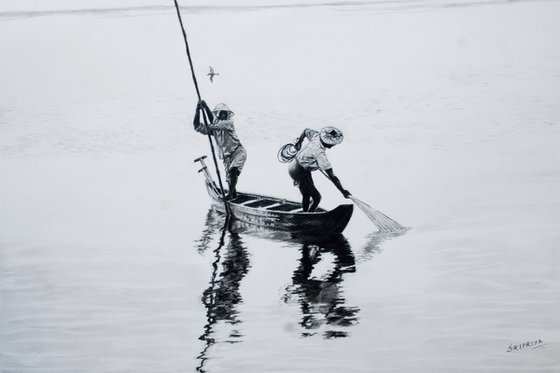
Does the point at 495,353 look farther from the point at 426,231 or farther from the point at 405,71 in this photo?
the point at 405,71

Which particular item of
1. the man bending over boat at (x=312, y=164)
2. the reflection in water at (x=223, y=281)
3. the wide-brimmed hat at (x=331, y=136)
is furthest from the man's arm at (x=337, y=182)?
the reflection in water at (x=223, y=281)

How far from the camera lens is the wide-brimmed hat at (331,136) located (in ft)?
10.2

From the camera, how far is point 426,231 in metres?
3.01

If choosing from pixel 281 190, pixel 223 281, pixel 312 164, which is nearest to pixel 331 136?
pixel 312 164

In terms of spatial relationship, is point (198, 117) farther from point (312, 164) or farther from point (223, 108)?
point (312, 164)

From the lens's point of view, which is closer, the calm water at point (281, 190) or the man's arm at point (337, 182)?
the calm water at point (281, 190)

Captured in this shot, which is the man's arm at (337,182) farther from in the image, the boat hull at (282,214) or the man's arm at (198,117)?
the man's arm at (198,117)

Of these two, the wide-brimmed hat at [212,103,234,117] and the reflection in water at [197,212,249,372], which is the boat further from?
the wide-brimmed hat at [212,103,234,117]

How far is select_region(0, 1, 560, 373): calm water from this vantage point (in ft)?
9.53

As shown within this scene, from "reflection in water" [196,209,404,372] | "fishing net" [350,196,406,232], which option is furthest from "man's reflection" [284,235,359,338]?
"fishing net" [350,196,406,232]

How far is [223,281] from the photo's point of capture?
3.00m

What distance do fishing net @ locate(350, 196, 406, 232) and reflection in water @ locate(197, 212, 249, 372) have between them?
0.54 metres

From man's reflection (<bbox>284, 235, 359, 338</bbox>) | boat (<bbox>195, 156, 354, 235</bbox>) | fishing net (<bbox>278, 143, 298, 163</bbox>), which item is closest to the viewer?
man's reflection (<bbox>284, 235, 359, 338</bbox>)

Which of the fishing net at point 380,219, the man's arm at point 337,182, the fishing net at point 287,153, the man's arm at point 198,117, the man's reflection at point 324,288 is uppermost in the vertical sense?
the man's arm at point 198,117
